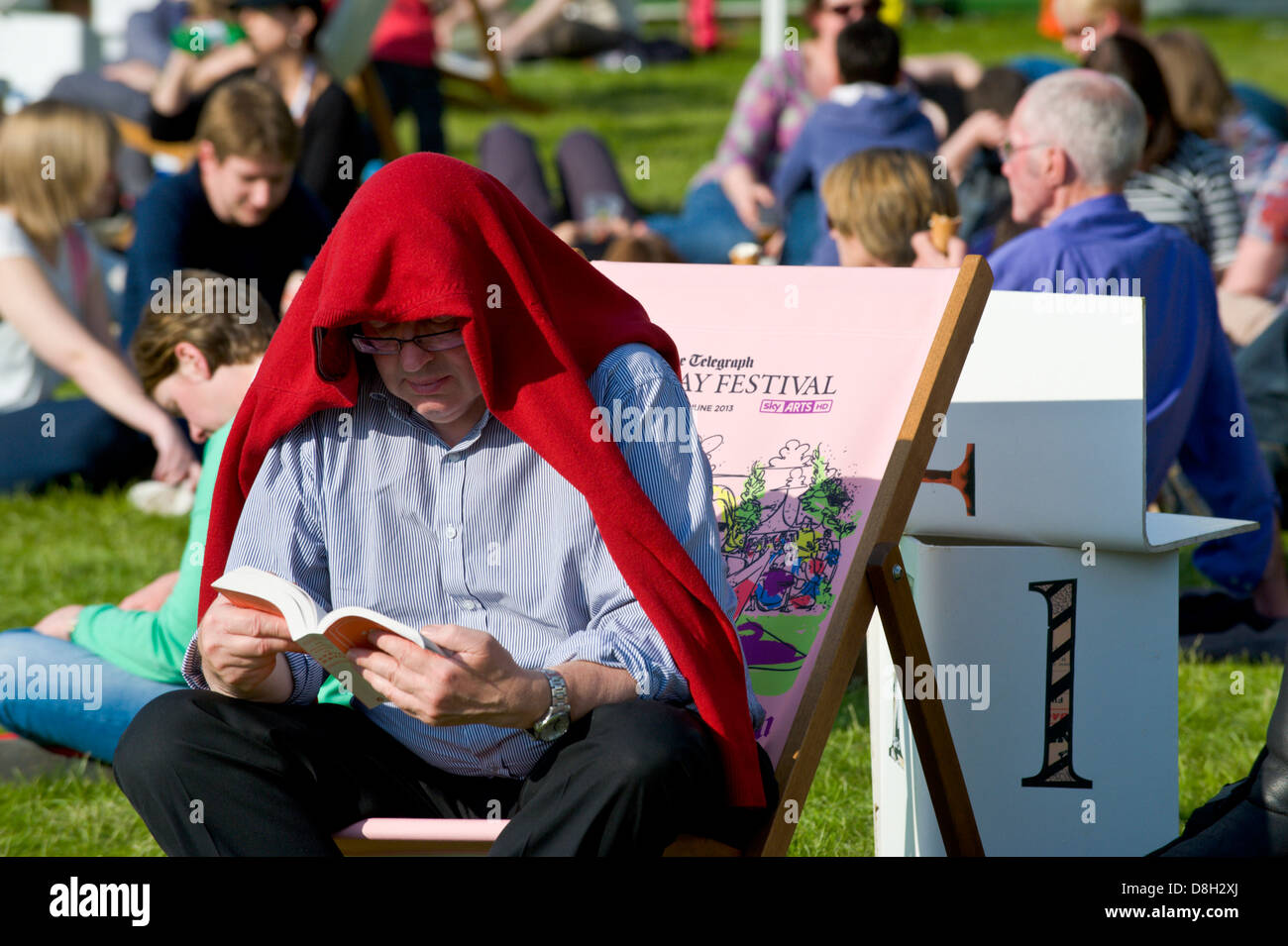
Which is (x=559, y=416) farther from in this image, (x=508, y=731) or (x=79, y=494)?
(x=79, y=494)

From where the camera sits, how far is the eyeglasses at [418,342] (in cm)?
256

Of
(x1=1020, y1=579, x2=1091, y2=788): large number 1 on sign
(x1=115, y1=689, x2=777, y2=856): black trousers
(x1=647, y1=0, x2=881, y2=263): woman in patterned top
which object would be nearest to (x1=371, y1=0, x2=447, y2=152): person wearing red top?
(x1=647, y1=0, x2=881, y2=263): woman in patterned top

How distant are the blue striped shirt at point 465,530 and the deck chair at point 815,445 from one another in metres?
0.28

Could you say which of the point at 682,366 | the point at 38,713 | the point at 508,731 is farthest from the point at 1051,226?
the point at 38,713

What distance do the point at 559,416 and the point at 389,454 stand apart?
0.34 m

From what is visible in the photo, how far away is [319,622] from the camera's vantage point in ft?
7.56

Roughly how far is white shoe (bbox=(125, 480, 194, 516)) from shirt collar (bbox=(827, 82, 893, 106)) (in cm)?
306

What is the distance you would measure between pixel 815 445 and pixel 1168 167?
3.17m

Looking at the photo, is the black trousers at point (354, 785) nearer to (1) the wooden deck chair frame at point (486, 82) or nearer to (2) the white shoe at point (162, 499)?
(2) the white shoe at point (162, 499)

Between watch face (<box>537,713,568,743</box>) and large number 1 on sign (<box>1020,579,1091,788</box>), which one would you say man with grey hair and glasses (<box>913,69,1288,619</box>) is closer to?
large number 1 on sign (<box>1020,579,1091,788</box>)

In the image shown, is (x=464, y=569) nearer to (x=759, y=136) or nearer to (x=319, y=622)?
(x=319, y=622)

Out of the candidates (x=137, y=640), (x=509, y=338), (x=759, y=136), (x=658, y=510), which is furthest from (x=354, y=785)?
(x=759, y=136)

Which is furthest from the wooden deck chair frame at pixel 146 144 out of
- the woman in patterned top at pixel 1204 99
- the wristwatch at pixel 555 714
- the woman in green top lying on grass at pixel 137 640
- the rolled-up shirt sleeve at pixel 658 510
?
the wristwatch at pixel 555 714

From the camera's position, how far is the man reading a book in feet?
7.87
